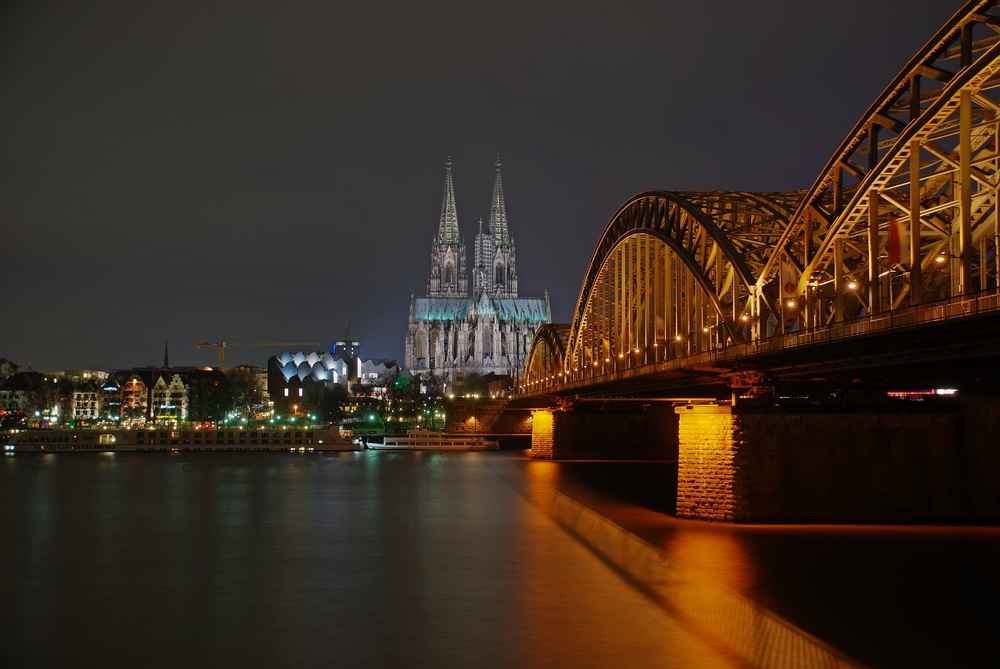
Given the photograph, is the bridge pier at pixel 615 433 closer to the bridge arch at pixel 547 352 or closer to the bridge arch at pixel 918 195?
the bridge arch at pixel 547 352

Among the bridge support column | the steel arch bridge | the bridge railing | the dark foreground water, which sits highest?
the steel arch bridge

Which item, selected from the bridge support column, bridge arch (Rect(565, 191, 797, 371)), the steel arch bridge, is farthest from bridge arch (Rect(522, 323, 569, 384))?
the bridge support column

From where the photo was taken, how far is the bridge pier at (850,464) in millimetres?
43844

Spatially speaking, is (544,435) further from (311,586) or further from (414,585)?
(311,586)

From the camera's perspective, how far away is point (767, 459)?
4394cm

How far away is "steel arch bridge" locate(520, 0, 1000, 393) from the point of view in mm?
33719

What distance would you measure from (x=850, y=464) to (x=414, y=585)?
16.6 metres

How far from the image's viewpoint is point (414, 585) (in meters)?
37.4

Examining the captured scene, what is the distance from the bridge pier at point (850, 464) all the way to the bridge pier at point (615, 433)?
59.2 meters

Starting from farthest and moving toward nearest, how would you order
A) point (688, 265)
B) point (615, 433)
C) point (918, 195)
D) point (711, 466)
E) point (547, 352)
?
1. point (547, 352)
2. point (615, 433)
3. point (688, 265)
4. point (711, 466)
5. point (918, 195)

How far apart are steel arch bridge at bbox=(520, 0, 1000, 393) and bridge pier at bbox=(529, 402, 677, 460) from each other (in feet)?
84.0

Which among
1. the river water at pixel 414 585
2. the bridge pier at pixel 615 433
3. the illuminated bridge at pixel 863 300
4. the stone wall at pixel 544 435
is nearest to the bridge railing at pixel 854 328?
the illuminated bridge at pixel 863 300

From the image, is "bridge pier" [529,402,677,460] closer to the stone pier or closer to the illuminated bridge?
the illuminated bridge

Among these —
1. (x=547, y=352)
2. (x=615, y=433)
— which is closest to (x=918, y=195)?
(x=615, y=433)
